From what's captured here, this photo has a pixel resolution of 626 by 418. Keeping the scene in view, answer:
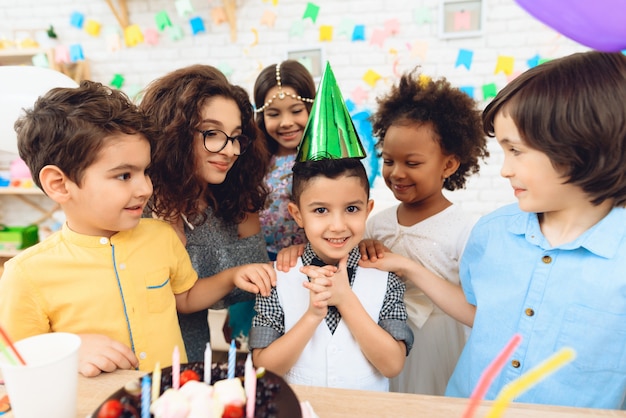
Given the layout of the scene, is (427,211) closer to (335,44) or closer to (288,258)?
(288,258)

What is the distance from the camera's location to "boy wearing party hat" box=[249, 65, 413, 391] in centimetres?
89

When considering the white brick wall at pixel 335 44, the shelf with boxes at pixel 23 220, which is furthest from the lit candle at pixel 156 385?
the shelf with boxes at pixel 23 220

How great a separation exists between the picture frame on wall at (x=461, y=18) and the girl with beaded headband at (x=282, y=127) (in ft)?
4.74

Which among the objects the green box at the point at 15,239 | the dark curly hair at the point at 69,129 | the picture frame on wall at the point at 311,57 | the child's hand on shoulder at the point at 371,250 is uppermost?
the picture frame on wall at the point at 311,57

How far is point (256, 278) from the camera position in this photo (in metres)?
0.99

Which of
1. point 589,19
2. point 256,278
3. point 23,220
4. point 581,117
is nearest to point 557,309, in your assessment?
point 581,117

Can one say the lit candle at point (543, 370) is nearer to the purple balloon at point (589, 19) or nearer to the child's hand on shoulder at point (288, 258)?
the purple balloon at point (589, 19)

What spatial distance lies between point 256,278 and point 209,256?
12.0 inches

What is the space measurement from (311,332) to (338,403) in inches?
10.1

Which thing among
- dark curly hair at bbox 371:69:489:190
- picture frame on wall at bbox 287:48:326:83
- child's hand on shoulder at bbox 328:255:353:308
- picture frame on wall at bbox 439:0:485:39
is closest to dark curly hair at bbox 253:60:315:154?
dark curly hair at bbox 371:69:489:190

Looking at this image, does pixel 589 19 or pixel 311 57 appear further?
pixel 311 57

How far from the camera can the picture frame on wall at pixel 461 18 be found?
2.65 metres

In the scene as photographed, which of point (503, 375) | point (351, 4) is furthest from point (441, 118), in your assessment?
point (351, 4)

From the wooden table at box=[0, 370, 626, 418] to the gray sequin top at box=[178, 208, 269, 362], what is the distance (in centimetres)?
54
